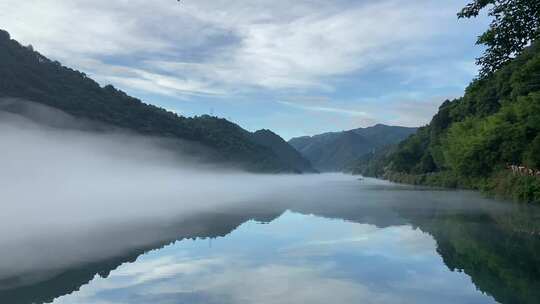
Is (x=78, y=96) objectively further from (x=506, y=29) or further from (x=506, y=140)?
(x=506, y=29)

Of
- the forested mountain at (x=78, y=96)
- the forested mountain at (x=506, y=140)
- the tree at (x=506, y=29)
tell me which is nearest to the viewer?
the tree at (x=506, y=29)

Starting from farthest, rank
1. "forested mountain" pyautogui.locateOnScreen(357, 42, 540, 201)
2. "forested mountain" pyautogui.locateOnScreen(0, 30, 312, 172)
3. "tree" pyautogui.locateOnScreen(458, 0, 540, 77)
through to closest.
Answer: "forested mountain" pyautogui.locateOnScreen(0, 30, 312, 172), "forested mountain" pyautogui.locateOnScreen(357, 42, 540, 201), "tree" pyautogui.locateOnScreen(458, 0, 540, 77)

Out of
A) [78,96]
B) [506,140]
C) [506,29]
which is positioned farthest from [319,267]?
[78,96]

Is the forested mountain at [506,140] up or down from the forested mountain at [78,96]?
down

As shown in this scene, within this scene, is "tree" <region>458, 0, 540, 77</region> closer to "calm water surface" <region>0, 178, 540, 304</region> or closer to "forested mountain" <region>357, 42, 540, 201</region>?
"calm water surface" <region>0, 178, 540, 304</region>

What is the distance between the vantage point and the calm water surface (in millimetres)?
12734

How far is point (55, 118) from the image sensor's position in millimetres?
110688

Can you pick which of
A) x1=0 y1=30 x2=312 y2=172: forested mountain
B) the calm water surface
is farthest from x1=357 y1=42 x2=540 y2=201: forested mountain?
x1=0 y1=30 x2=312 y2=172: forested mountain

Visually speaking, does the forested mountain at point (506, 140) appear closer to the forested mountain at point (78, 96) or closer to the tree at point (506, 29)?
the tree at point (506, 29)

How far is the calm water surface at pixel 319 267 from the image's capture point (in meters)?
12.7

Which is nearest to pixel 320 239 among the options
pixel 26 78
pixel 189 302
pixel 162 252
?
pixel 162 252

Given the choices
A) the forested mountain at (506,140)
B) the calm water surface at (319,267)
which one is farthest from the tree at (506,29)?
the forested mountain at (506,140)

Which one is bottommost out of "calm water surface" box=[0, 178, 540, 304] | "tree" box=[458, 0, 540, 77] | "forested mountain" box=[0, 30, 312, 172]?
"calm water surface" box=[0, 178, 540, 304]

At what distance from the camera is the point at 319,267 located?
53.5 feet
